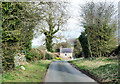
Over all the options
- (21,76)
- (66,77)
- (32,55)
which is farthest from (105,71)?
(32,55)

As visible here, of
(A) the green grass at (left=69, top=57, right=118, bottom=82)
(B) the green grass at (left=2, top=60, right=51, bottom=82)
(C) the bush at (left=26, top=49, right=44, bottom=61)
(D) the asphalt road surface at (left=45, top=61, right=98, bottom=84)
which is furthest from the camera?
(C) the bush at (left=26, top=49, right=44, bottom=61)

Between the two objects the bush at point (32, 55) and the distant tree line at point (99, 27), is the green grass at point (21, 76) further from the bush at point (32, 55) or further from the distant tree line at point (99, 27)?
the distant tree line at point (99, 27)

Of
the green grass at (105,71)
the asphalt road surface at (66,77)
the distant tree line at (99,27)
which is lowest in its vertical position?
the asphalt road surface at (66,77)

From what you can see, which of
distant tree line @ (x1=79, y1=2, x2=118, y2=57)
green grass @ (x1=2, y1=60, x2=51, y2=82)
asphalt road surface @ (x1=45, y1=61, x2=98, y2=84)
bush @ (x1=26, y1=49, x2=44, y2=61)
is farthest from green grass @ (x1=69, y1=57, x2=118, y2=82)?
distant tree line @ (x1=79, y1=2, x2=118, y2=57)

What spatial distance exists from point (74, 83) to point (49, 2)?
398 inches

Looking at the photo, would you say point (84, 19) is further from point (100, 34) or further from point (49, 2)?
point (49, 2)

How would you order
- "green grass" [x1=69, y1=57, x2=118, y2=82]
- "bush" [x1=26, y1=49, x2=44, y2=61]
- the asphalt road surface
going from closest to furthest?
"green grass" [x1=69, y1=57, x2=118, y2=82] → the asphalt road surface → "bush" [x1=26, y1=49, x2=44, y2=61]

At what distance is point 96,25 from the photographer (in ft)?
80.1

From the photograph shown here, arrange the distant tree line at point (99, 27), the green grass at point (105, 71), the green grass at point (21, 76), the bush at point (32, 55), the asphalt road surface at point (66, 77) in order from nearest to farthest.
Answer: the green grass at point (21, 76) → the green grass at point (105, 71) → the asphalt road surface at point (66, 77) → the bush at point (32, 55) → the distant tree line at point (99, 27)

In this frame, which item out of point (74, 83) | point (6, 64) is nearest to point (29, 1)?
point (6, 64)

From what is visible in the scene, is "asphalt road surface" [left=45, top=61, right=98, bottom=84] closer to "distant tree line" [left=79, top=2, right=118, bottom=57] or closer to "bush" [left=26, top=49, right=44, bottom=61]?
"bush" [left=26, top=49, right=44, bottom=61]

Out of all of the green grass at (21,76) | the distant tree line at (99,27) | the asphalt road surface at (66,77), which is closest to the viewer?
the green grass at (21,76)

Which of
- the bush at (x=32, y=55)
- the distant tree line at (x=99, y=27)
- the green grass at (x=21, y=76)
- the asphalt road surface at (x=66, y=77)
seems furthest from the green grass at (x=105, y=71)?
the distant tree line at (x=99, y=27)

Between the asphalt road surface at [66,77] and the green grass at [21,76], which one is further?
the asphalt road surface at [66,77]
